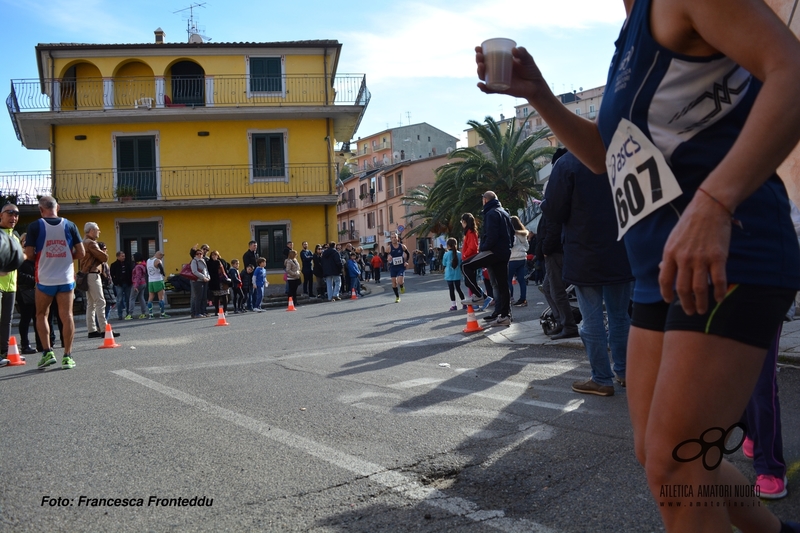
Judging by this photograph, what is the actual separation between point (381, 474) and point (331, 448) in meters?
0.62

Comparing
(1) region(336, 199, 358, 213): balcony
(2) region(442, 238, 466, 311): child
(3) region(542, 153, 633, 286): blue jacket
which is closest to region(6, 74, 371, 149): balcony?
(2) region(442, 238, 466, 311): child

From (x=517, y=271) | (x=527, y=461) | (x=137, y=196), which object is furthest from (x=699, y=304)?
(x=137, y=196)

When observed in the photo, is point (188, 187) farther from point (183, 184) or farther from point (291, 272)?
point (291, 272)

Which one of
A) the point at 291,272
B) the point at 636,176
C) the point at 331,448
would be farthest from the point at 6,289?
the point at 291,272

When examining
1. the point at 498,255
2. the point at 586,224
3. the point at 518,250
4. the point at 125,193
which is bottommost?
the point at 498,255

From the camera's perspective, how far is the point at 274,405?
219 inches

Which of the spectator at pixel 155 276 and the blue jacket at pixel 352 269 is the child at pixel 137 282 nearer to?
the spectator at pixel 155 276

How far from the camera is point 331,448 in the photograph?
13.8 feet

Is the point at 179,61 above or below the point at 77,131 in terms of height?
above

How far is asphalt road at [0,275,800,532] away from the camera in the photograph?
10.2ft

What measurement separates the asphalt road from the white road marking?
0.01 m

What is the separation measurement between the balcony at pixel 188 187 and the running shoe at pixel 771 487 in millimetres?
28381

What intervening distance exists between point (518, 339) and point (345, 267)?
17051mm

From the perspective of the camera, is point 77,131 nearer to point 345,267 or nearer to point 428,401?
point 345,267
